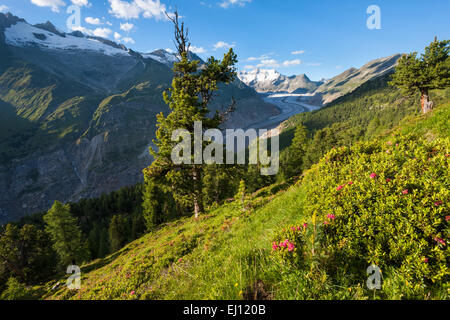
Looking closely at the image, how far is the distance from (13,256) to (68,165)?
153 metres

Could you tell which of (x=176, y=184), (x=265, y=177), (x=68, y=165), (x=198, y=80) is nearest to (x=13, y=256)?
(x=176, y=184)

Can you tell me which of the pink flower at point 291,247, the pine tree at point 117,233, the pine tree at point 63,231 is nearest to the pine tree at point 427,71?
the pink flower at point 291,247

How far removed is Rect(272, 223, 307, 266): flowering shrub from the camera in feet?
9.91

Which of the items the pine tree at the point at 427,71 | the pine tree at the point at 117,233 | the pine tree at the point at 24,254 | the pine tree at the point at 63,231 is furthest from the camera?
the pine tree at the point at 117,233

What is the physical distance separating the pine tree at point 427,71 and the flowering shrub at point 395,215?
27.3m

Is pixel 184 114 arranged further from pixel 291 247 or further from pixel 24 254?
pixel 24 254

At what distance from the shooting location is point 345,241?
10.7ft

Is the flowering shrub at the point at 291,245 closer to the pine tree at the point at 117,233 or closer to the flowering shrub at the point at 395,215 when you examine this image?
the flowering shrub at the point at 395,215

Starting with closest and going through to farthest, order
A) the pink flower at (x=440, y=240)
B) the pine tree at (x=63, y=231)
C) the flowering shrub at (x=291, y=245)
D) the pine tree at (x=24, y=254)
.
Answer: the pink flower at (x=440, y=240) < the flowering shrub at (x=291, y=245) < the pine tree at (x=24, y=254) < the pine tree at (x=63, y=231)

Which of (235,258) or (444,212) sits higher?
(444,212)

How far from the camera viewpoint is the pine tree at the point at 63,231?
33344mm

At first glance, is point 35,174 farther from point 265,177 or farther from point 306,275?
point 306,275

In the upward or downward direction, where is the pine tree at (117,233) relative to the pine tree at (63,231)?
downward
